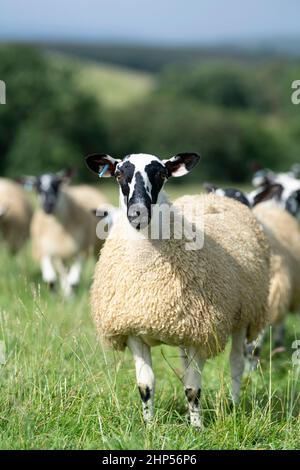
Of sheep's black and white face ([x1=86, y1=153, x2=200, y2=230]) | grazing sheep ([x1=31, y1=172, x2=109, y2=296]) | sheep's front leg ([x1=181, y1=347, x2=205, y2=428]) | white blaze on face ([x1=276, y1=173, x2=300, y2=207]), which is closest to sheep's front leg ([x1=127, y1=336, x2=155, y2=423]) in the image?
sheep's front leg ([x1=181, y1=347, x2=205, y2=428])

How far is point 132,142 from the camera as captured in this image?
204ft

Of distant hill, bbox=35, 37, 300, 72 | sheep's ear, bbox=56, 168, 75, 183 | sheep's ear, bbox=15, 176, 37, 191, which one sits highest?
distant hill, bbox=35, 37, 300, 72

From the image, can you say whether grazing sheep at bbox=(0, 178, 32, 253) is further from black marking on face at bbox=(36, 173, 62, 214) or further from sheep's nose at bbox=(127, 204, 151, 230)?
sheep's nose at bbox=(127, 204, 151, 230)

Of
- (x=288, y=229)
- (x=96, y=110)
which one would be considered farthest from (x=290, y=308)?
(x=96, y=110)

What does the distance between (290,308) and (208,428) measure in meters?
4.12

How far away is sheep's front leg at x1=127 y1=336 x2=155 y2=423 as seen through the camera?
4812 millimetres

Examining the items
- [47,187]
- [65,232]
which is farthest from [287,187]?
[47,187]

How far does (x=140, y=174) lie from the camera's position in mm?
A: 4664

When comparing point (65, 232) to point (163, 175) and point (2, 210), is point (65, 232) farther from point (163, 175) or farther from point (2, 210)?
point (163, 175)

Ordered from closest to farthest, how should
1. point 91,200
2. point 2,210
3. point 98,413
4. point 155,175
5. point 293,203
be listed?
point 98,413 → point 155,175 → point 293,203 → point 2,210 → point 91,200

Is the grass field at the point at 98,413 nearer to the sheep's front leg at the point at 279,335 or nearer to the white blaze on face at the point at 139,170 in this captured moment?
the white blaze on face at the point at 139,170

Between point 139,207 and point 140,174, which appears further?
point 140,174

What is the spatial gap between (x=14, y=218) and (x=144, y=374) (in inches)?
316

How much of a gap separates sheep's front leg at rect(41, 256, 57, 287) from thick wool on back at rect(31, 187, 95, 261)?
11 cm
